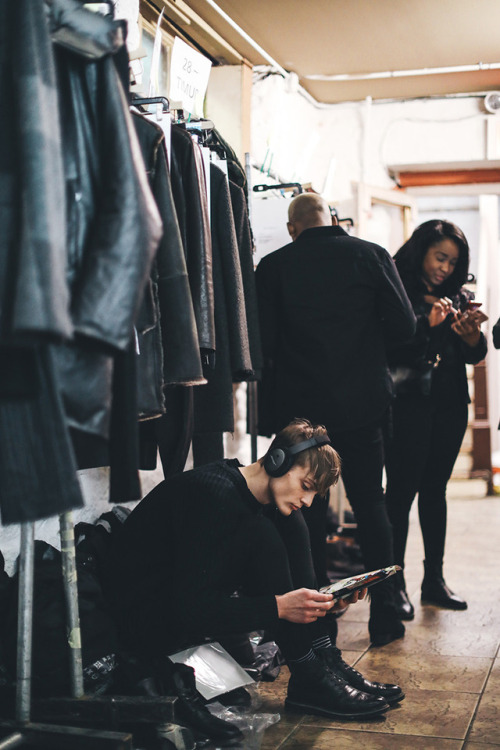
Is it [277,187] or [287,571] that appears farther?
[277,187]

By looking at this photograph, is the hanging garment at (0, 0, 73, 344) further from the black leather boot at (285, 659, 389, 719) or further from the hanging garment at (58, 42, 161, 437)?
the black leather boot at (285, 659, 389, 719)

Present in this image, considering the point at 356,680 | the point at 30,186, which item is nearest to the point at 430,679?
the point at 356,680

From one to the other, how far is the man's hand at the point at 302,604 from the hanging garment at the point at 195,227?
1.87ft

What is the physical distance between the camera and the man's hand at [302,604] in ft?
6.19

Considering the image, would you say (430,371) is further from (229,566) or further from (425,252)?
(229,566)

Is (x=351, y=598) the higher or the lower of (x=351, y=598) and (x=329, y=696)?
the higher

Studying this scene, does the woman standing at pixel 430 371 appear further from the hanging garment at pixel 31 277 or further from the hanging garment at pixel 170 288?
the hanging garment at pixel 31 277

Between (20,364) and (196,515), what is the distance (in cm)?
93

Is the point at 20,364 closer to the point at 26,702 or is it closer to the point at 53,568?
the point at 26,702

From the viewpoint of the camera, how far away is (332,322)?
2.51 m

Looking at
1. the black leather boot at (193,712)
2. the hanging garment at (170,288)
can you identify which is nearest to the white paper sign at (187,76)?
the hanging garment at (170,288)

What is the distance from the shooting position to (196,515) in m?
1.95

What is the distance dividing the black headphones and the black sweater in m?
0.11

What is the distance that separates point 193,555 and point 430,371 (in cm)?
130
